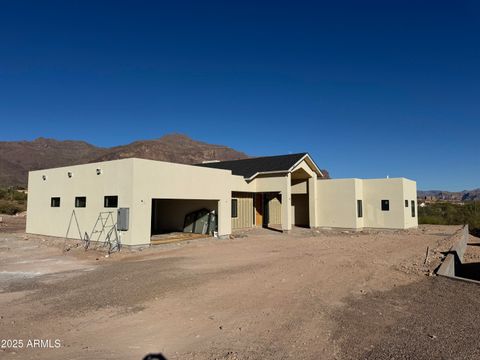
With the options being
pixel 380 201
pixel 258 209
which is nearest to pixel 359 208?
pixel 380 201

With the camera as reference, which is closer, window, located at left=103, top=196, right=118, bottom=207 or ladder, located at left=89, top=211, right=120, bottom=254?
ladder, located at left=89, top=211, right=120, bottom=254

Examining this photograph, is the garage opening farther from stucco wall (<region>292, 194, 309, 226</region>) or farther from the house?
stucco wall (<region>292, 194, 309, 226</region>)

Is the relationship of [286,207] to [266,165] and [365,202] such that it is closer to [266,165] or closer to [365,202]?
[266,165]

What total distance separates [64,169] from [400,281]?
57.2ft

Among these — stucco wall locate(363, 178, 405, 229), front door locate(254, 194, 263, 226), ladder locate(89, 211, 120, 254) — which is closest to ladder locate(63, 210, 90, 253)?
ladder locate(89, 211, 120, 254)

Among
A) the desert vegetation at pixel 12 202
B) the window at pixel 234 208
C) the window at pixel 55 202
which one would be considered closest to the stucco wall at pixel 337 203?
the window at pixel 234 208

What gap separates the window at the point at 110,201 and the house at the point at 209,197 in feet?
0.15

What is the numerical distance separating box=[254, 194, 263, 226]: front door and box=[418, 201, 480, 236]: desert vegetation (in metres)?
16.9

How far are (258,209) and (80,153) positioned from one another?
98381 mm

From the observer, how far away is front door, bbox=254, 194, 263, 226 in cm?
2672

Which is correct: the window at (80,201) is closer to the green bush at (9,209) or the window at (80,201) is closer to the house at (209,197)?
the house at (209,197)

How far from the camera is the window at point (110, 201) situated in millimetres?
15469

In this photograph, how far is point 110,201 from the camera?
15.7 metres

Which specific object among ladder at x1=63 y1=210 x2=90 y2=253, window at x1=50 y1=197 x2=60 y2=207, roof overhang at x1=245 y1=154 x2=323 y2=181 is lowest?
→ ladder at x1=63 y1=210 x2=90 y2=253
